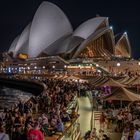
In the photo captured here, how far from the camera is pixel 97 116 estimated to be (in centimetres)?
1405

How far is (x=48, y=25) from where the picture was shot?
66.6m

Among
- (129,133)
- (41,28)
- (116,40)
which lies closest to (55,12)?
(41,28)

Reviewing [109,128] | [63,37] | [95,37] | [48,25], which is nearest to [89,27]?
[95,37]

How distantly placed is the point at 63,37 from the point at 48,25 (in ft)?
13.3

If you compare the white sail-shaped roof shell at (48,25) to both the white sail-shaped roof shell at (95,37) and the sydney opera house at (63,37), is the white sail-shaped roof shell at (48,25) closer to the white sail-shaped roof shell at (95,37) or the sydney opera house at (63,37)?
the sydney opera house at (63,37)

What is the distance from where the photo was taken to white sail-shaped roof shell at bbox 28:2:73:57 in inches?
2616

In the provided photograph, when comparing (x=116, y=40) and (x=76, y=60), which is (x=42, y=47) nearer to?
(x=76, y=60)

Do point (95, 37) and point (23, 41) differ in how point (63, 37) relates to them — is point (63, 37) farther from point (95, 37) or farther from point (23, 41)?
point (23, 41)

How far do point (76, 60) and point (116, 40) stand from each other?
12521 millimetres

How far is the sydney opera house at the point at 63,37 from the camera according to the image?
217 feet

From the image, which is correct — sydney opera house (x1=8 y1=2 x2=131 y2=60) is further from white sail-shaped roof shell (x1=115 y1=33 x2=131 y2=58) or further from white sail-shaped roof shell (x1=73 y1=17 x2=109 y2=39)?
white sail-shaped roof shell (x1=115 y1=33 x2=131 y2=58)

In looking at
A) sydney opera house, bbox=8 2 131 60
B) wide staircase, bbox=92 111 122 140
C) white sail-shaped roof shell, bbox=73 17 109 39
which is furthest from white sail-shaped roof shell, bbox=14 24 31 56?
wide staircase, bbox=92 111 122 140

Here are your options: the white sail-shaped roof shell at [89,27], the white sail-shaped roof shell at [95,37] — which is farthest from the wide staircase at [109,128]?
the white sail-shaped roof shell at [95,37]

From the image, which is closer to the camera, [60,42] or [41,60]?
[60,42]
